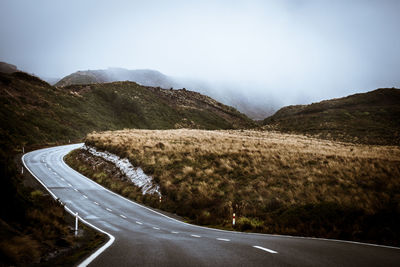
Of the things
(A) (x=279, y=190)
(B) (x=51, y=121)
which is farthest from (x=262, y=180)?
(B) (x=51, y=121)

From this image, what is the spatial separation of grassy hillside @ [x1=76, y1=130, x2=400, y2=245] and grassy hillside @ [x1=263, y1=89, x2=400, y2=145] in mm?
39157

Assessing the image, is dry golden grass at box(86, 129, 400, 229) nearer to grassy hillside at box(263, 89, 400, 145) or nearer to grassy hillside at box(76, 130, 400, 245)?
grassy hillside at box(76, 130, 400, 245)

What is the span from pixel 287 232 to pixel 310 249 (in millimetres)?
4219

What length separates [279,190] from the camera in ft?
52.4

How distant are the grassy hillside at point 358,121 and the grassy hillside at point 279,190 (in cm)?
3916

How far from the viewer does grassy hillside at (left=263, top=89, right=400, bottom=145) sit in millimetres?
56147

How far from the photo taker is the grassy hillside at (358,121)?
184 feet

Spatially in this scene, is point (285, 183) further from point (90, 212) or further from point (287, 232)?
point (90, 212)

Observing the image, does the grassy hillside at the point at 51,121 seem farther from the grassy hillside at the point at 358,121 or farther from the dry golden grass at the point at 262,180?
the grassy hillside at the point at 358,121

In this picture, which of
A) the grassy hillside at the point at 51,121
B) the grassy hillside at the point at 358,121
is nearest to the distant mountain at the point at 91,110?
the grassy hillside at the point at 51,121

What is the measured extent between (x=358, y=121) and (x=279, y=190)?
6392 centimetres

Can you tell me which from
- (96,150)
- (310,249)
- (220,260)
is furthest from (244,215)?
(96,150)

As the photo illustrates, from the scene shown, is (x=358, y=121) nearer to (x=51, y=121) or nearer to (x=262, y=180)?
(x=262, y=180)

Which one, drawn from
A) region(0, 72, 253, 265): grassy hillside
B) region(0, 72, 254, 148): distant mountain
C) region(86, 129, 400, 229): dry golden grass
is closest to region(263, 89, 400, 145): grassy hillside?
region(0, 72, 254, 148): distant mountain
